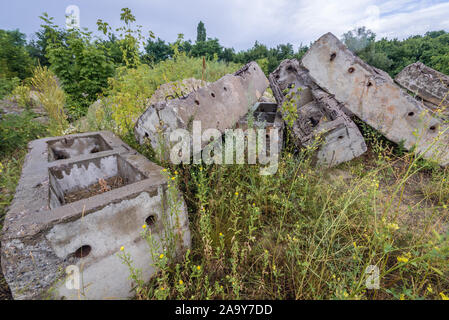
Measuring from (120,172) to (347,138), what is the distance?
10.6 ft

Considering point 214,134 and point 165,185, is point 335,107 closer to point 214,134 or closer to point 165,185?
point 214,134

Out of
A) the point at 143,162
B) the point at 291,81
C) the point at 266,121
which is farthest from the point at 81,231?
the point at 291,81

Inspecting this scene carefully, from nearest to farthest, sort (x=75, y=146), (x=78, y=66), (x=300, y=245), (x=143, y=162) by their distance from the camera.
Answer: (x=300, y=245)
(x=143, y=162)
(x=75, y=146)
(x=78, y=66)

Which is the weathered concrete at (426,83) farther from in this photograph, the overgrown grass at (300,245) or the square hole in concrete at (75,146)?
the square hole in concrete at (75,146)

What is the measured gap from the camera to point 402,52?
14945mm

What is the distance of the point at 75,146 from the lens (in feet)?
9.71

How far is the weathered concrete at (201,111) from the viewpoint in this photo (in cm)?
238

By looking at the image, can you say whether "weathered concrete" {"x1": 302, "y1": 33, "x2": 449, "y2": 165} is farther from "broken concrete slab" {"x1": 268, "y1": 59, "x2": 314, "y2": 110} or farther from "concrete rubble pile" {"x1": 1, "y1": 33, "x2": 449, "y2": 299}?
"broken concrete slab" {"x1": 268, "y1": 59, "x2": 314, "y2": 110}

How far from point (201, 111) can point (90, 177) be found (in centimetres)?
158

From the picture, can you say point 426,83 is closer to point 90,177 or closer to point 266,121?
point 266,121

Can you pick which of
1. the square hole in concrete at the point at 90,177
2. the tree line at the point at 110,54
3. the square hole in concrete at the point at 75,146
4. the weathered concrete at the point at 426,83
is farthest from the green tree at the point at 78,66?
the weathered concrete at the point at 426,83

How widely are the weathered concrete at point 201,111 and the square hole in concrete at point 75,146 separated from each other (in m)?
0.69

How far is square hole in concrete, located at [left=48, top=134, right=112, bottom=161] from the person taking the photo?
282cm
